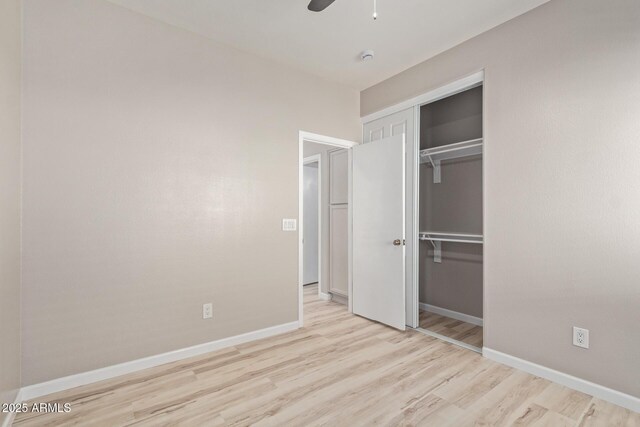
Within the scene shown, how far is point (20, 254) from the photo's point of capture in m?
1.96

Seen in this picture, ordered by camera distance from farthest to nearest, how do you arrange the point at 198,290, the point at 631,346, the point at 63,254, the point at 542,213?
the point at 198,290 < the point at 542,213 < the point at 63,254 < the point at 631,346

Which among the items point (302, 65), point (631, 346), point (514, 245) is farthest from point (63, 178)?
point (631, 346)

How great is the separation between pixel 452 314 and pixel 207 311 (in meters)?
2.75

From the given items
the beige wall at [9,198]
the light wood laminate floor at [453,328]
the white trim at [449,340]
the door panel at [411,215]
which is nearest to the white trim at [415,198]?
the door panel at [411,215]

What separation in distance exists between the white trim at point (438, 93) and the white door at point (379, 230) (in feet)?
1.23

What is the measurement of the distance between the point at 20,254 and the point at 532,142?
361 cm

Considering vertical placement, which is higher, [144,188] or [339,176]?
[339,176]

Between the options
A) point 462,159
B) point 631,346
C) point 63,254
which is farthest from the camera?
point 462,159

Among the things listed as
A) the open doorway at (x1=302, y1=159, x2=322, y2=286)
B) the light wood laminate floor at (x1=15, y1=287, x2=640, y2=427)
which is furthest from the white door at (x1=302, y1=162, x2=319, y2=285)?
the light wood laminate floor at (x1=15, y1=287, x2=640, y2=427)

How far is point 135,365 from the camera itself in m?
2.37

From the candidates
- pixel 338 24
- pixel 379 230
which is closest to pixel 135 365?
pixel 379 230

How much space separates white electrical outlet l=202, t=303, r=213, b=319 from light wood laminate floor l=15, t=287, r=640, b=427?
325 millimetres

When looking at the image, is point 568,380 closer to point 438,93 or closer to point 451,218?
point 451,218

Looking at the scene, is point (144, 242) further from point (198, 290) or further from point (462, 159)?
point (462, 159)
